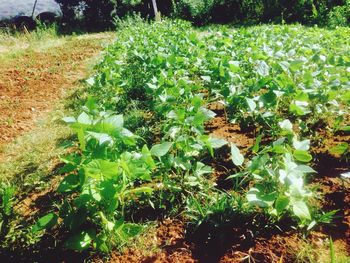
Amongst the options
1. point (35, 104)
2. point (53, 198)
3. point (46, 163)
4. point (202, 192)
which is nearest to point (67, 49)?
point (35, 104)

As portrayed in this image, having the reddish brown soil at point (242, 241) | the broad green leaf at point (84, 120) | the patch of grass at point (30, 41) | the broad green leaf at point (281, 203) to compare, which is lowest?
the reddish brown soil at point (242, 241)

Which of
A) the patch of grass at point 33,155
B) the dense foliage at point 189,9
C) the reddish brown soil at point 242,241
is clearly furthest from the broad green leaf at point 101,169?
the dense foliage at point 189,9

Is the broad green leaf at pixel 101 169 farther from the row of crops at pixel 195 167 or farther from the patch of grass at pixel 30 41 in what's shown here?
the patch of grass at pixel 30 41

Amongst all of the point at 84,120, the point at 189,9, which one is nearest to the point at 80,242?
the point at 84,120

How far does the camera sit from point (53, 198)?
8.95ft

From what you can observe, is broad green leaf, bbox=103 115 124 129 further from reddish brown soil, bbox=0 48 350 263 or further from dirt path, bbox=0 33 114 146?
dirt path, bbox=0 33 114 146

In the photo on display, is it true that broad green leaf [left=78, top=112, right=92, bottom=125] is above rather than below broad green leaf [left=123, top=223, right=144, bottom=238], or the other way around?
above

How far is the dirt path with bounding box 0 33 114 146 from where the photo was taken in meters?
4.90

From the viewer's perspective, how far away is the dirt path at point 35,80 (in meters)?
4.90

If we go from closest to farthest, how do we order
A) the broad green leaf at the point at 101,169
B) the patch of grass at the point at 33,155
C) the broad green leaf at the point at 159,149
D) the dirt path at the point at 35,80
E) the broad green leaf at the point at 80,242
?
the broad green leaf at the point at 101,169
the broad green leaf at the point at 80,242
the broad green leaf at the point at 159,149
the patch of grass at the point at 33,155
the dirt path at the point at 35,80

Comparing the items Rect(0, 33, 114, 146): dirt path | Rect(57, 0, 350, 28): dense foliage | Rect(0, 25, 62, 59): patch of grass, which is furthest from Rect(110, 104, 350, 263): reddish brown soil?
Rect(57, 0, 350, 28): dense foliage

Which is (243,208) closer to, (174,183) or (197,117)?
(174,183)

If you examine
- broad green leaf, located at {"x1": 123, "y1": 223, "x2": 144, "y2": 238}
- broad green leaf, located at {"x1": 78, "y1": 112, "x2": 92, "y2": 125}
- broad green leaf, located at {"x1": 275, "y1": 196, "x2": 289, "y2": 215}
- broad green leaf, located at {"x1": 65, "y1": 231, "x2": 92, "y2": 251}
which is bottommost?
broad green leaf, located at {"x1": 123, "y1": 223, "x2": 144, "y2": 238}

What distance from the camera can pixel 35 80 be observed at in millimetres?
6980
